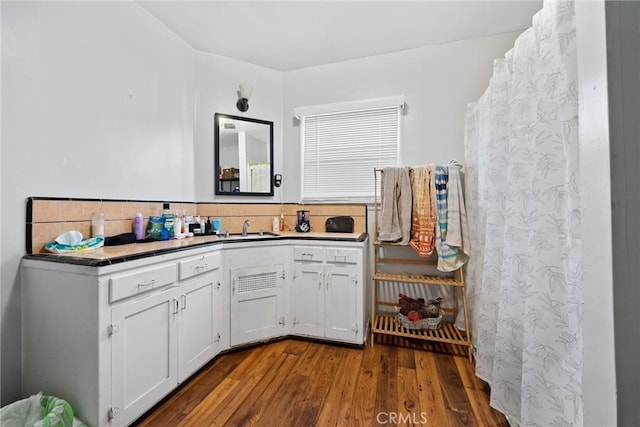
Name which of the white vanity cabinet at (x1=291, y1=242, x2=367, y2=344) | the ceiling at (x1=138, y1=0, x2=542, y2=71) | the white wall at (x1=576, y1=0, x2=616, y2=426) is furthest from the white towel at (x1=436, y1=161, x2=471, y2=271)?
the white wall at (x1=576, y1=0, x2=616, y2=426)

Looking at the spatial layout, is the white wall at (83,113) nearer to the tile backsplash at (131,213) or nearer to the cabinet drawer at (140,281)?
the tile backsplash at (131,213)

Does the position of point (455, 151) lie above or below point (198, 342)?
above

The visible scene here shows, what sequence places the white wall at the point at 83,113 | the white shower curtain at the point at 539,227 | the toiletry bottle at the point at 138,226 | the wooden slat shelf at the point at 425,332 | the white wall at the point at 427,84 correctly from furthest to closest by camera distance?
the white wall at the point at 427,84
the wooden slat shelf at the point at 425,332
the toiletry bottle at the point at 138,226
the white wall at the point at 83,113
the white shower curtain at the point at 539,227

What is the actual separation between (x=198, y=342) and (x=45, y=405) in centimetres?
70

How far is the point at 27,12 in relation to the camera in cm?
133

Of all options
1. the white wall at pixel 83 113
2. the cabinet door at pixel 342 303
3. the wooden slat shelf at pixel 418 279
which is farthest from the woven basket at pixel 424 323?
the white wall at pixel 83 113

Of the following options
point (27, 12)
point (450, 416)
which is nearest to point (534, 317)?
point (450, 416)

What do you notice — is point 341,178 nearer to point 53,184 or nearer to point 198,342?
point 198,342

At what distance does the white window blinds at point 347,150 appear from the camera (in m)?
2.51

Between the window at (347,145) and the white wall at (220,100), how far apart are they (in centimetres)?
34

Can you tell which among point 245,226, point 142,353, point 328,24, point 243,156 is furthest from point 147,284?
point 328,24

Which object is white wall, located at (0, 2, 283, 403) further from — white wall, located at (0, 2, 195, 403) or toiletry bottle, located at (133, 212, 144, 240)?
toiletry bottle, located at (133, 212, 144, 240)

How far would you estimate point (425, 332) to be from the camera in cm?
211

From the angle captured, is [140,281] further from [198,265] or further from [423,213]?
[423,213]
